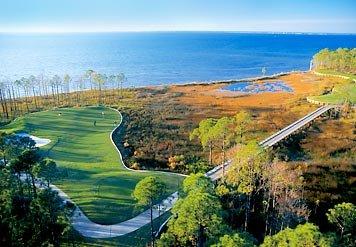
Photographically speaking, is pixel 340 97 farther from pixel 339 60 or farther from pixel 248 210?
pixel 248 210

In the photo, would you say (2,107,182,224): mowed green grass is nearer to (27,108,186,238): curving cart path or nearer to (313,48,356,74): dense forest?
(27,108,186,238): curving cart path

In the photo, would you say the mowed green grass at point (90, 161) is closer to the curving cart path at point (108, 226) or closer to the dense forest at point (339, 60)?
the curving cart path at point (108, 226)

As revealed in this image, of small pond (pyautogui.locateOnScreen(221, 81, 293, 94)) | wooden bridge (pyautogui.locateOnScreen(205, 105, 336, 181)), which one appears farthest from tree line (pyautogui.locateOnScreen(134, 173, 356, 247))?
small pond (pyautogui.locateOnScreen(221, 81, 293, 94))

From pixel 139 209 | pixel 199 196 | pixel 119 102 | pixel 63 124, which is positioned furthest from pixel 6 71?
pixel 199 196

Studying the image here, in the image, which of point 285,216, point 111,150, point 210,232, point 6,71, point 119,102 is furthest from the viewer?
point 6,71

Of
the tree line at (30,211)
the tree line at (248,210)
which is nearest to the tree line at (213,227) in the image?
the tree line at (248,210)

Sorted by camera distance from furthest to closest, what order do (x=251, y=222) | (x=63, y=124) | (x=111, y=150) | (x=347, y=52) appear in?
(x=347, y=52), (x=63, y=124), (x=111, y=150), (x=251, y=222)

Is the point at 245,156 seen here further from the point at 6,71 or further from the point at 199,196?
the point at 6,71

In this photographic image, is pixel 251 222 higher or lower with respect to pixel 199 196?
lower
